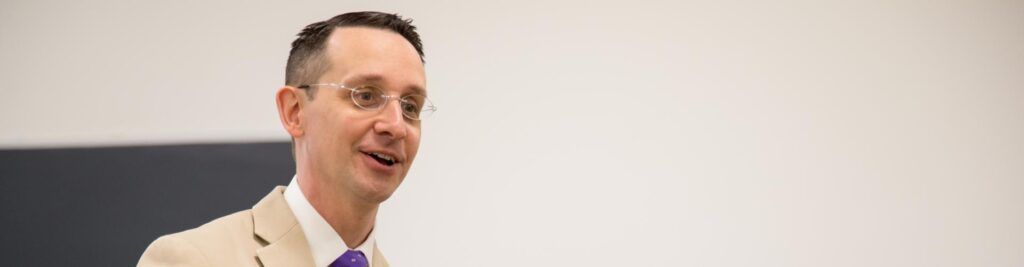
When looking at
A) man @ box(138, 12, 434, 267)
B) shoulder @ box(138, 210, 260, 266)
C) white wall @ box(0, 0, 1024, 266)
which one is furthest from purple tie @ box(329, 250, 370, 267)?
white wall @ box(0, 0, 1024, 266)

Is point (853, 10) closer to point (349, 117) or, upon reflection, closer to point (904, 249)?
→ point (904, 249)

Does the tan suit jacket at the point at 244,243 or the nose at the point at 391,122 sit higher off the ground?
the nose at the point at 391,122

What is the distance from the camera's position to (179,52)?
3.05m

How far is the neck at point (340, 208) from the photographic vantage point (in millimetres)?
1515

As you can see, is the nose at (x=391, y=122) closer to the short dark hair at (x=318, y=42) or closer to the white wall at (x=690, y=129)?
the short dark hair at (x=318, y=42)

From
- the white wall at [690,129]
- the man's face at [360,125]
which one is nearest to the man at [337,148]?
the man's face at [360,125]

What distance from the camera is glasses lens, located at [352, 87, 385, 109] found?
149 centimetres

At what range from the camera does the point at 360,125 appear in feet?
4.83

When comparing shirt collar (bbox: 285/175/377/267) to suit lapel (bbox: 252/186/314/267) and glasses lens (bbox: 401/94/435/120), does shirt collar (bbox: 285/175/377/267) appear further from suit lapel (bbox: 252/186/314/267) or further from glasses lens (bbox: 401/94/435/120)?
glasses lens (bbox: 401/94/435/120)

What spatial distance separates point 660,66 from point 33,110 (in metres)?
2.00

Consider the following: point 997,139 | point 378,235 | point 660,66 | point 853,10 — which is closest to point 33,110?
point 378,235

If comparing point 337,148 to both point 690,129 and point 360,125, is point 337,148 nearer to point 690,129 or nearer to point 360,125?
point 360,125

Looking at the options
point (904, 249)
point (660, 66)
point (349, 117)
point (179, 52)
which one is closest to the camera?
point (349, 117)

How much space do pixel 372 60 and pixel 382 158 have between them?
0.15 metres
